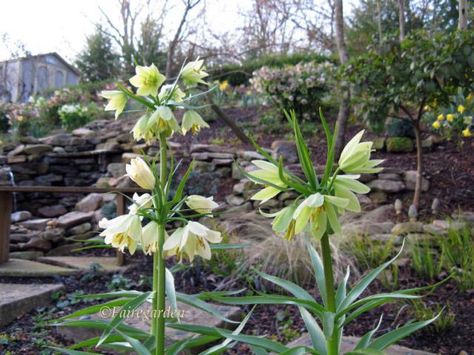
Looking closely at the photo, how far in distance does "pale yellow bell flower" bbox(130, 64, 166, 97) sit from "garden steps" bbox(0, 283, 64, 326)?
2.15 meters

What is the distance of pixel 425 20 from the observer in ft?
43.4

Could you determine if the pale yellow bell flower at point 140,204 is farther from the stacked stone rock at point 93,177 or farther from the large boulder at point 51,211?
the large boulder at point 51,211

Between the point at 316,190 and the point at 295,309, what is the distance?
2337 mm

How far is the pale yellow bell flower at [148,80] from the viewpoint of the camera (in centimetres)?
125

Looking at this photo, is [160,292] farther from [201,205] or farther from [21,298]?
[21,298]

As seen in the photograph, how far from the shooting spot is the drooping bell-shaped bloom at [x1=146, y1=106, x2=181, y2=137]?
1.16 m

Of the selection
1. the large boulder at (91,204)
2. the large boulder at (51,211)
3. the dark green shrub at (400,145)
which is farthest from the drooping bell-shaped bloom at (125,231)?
the large boulder at (51,211)

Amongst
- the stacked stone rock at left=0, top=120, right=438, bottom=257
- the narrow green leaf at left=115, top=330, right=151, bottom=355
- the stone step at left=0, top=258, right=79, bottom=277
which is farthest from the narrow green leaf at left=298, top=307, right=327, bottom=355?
the stone step at left=0, top=258, right=79, bottom=277

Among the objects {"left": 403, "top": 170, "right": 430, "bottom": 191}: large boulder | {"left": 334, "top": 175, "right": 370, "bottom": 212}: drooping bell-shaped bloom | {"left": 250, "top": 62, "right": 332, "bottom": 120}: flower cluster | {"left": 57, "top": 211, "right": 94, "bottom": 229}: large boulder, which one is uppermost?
{"left": 250, "top": 62, "right": 332, "bottom": 120}: flower cluster

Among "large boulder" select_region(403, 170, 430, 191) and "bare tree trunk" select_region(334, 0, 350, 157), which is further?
"bare tree trunk" select_region(334, 0, 350, 157)

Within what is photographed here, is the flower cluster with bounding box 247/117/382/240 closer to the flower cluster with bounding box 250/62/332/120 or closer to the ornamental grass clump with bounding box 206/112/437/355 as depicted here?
the ornamental grass clump with bounding box 206/112/437/355

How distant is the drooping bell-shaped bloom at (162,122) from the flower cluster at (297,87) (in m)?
6.68

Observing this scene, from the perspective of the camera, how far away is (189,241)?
1123 mm

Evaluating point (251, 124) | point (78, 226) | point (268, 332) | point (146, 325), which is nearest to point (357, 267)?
point (268, 332)
